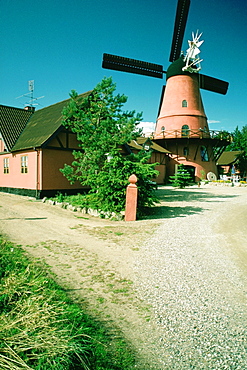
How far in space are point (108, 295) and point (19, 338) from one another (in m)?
1.58

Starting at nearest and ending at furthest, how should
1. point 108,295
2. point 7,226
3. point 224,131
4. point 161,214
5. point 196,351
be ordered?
point 196,351
point 108,295
point 7,226
point 161,214
point 224,131

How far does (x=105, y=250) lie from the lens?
18.1 feet

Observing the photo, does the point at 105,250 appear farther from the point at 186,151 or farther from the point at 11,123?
the point at 186,151

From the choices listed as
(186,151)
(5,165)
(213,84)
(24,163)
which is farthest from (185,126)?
(5,165)

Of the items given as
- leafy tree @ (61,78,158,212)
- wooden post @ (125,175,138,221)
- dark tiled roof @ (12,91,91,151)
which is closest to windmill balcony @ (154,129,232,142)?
dark tiled roof @ (12,91,91,151)

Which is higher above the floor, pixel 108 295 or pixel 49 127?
pixel 49 127

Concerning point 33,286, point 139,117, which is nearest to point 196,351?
point 33,286

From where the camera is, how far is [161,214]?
10.2 meters

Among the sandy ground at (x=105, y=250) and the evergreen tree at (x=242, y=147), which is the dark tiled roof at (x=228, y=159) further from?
the sandy ground at (x=105, y=250)

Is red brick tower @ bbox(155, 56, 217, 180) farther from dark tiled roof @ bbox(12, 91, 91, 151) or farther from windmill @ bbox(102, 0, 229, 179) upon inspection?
dark tiled roof @ bbox(12, 91, 91, 151)

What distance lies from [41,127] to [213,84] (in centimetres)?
2454

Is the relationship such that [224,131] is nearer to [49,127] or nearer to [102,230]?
[49,127]

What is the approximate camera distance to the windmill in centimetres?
2712

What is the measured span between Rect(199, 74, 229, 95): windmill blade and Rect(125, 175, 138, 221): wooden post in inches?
1008
